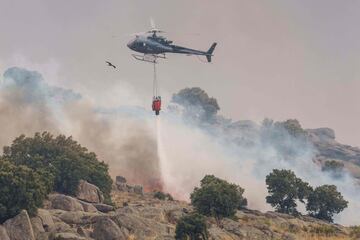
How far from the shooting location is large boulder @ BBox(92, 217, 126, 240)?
38.8 m

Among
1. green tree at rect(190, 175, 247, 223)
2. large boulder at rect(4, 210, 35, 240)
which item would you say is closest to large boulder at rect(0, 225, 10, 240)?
large boulder at rect(4, 210, 35, 240)

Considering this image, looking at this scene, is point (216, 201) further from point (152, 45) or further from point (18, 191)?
point (152, 45)

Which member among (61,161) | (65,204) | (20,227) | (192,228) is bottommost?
(20,227)

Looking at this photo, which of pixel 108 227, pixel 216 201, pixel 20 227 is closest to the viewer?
pixel 20 227

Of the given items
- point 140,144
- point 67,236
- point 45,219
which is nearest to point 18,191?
point 45,219

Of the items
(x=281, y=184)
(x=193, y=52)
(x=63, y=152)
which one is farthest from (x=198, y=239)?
(x=193, y=52)

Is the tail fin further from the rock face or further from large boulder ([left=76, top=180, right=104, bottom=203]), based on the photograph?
the rock face

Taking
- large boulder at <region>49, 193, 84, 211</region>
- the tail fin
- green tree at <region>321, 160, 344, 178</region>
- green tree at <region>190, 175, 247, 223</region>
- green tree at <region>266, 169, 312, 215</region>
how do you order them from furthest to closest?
green tree at <region>321, 160, 344, 178</region>
the tail fin
green tree at <region>266, 169, 312, 215</region>
green tree at <region>190, 175, 247, 223</region>
large boulder at <region>49, 193, 84, 211</region>

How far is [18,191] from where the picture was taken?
4459 centimetres

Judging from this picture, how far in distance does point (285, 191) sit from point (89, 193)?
1235 inches

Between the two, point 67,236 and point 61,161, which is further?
point 61,161

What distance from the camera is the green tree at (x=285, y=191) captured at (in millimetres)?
83750

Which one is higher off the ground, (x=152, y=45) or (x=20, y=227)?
(x=152, y=45)

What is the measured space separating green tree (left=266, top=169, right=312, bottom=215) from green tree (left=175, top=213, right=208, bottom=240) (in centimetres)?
4280
